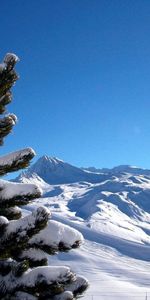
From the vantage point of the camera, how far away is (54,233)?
488cm

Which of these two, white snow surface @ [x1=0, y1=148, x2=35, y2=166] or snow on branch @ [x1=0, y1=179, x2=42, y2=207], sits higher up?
white snow surface @ [x1=0, y1=148, x2=35, y2=166]

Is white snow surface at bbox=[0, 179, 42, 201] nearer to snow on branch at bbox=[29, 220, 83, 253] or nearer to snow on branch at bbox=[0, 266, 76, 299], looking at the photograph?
snow on branch at bbox=[29, 220, 83, 253]

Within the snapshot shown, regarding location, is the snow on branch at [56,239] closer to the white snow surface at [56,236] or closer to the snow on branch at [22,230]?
the white snow surface at [56,236]

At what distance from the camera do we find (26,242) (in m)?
4.70

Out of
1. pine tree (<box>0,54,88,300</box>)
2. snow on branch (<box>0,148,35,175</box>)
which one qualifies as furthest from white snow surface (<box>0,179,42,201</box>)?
snow on branch (<box>0,148,35,175</box>)

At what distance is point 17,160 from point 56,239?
1.04 meters

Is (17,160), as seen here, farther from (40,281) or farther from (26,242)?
(40,281)

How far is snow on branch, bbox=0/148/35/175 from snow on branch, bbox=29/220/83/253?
796 millimetres

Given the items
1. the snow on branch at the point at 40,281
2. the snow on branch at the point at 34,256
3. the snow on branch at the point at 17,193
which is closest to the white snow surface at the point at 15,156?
the snow on branch at the point at 17,193

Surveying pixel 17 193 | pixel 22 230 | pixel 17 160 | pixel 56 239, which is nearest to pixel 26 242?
pixel 22 230

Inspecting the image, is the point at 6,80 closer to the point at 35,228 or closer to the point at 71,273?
the point at 35,228

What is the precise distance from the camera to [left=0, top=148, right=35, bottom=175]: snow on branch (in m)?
5.23

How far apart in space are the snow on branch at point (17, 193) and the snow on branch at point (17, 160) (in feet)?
0.66

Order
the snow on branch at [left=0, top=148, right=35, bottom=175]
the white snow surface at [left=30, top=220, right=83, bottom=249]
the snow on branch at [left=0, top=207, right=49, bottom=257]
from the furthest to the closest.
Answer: the snow on branch at [left=0, top=148, right=35, bottom=175] → the white snow surface at [left=30, top=220, right=83, bottom=249] → the snow on branch at [left=0, top=207, right=49, bottom=257]
